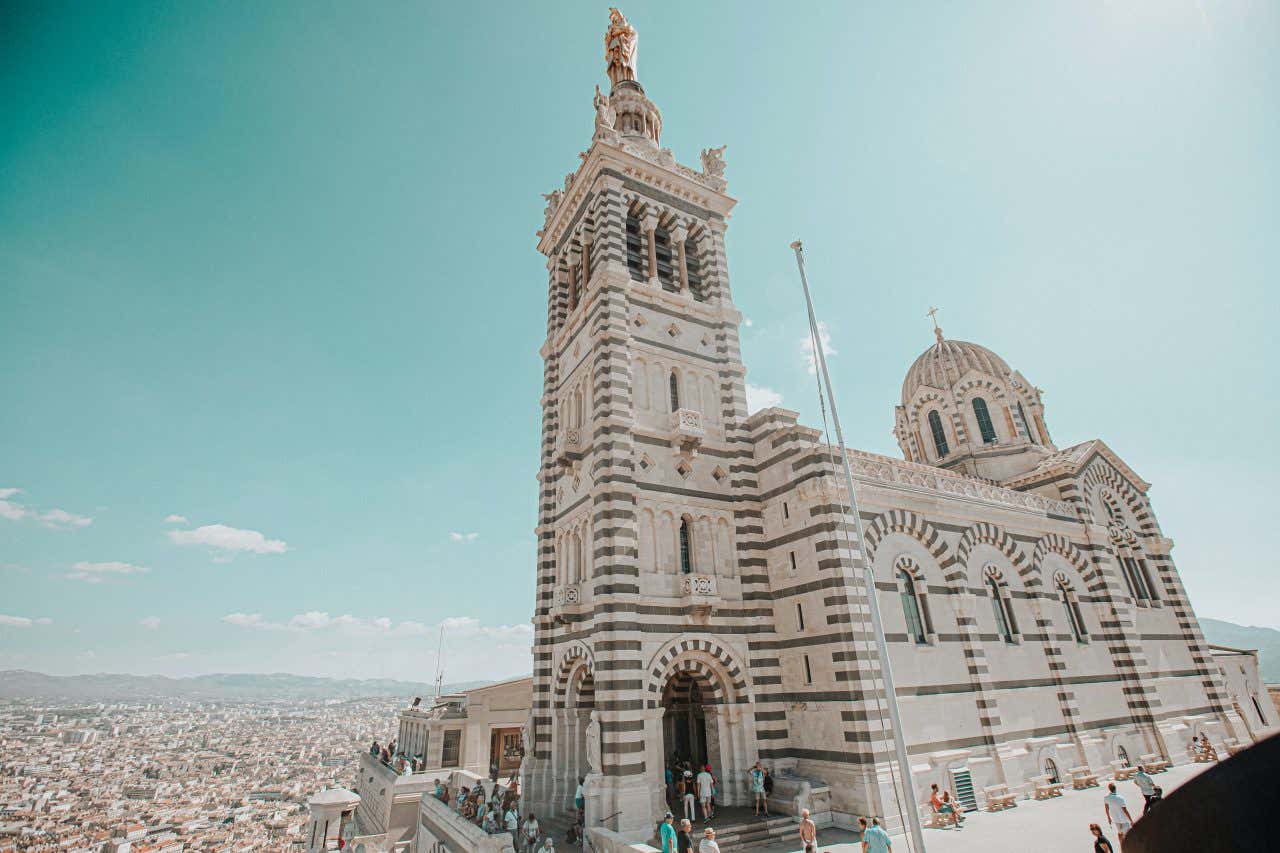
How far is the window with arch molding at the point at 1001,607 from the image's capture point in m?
22.6

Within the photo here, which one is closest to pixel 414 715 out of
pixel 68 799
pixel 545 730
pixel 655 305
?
pixel 545 730

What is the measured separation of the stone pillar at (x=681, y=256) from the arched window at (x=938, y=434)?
66.1 feet

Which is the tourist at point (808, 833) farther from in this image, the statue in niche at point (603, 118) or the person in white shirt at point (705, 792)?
the statue in niche at point (603, 118)

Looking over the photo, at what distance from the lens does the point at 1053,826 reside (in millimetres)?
15664

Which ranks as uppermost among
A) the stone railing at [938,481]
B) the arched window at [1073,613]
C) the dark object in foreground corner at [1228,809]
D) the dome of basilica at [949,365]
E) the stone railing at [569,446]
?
the dome of basilica at [949,365]

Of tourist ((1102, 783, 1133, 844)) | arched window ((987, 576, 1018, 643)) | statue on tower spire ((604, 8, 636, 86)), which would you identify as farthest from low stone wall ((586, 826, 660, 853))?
statue on tower spire ((604, 8, 636, 86))

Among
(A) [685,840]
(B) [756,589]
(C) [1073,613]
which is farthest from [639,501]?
(C) [1073,613]

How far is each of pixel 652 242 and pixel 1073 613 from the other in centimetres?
2479

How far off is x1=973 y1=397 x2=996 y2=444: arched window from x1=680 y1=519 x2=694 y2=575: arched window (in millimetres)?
22916

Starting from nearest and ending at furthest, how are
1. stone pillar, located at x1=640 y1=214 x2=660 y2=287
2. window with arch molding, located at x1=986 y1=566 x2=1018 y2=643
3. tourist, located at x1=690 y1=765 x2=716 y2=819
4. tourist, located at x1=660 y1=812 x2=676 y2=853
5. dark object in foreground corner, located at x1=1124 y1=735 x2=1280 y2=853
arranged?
dark object in foreground corner, located at x1=1124 y1=735 x2=1280 y2=853, tourist, located at x1=660 y1=812 x2=676 y2=853, tourist, located at x1=690 y1=765 x2=716 y2=819, window with arch molding, located at x1=986 y1=566 x2=1018 y2=643, stone pillar, located at x1=640 y1=214 x2=660 y2=287

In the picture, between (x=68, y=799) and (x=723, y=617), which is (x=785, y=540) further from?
(x=68, y=799)

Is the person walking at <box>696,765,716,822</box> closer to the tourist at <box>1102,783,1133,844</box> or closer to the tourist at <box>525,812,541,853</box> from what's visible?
the tourist at <box>525,812,541,853</box>

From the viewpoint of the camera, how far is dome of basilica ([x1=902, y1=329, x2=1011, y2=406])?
35094 mm

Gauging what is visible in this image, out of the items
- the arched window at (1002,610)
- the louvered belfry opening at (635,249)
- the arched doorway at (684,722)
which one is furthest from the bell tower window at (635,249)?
the arched window at (1002,610)
